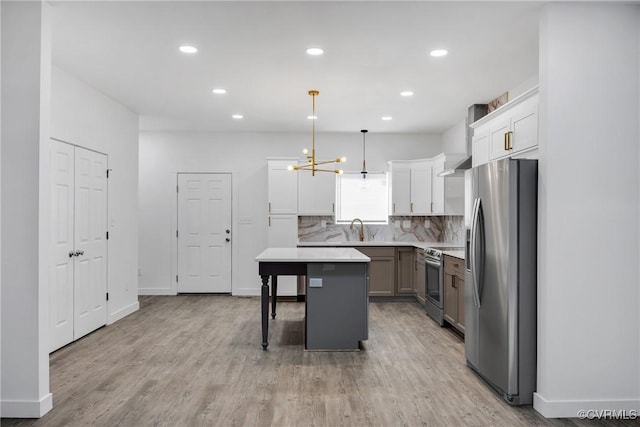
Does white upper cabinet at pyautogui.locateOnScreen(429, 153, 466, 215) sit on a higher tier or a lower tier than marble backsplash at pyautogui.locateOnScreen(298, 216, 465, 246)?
higher

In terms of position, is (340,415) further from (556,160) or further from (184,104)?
(184,104)

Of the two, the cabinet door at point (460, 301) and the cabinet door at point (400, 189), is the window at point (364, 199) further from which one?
the cabinet door at point (460, 301)

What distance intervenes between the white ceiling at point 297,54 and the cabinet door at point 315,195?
140 cm

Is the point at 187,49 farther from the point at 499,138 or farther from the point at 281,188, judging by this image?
the point at 281,188

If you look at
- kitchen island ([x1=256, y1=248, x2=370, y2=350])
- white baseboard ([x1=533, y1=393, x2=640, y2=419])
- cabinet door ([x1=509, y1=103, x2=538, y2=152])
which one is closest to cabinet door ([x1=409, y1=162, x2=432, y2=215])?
kitchen island ([x1=256, y1=248, x2=370, y2=350])

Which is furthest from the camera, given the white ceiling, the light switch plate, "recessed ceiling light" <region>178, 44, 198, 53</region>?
the light switch plate

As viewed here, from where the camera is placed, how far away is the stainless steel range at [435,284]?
5426 millimetres

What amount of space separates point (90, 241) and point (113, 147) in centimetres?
125

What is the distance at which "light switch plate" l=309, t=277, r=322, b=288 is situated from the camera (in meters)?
4.35

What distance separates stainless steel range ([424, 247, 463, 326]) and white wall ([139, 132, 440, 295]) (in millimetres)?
2286

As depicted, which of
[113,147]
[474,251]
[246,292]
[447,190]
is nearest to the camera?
[474,251]

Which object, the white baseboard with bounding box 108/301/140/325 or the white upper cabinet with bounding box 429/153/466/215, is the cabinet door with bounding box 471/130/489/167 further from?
the white baseboard with bounding box 108/301/140/325

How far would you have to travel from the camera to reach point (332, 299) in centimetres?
438

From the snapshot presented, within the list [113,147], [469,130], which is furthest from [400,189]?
[113,147]
